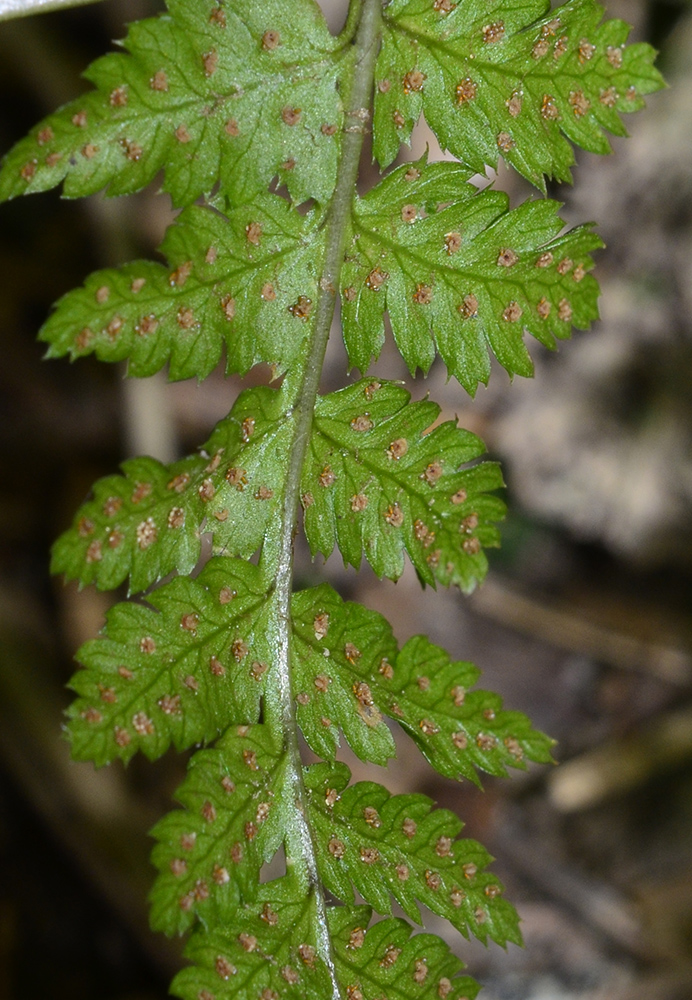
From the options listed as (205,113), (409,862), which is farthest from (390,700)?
(205,113)

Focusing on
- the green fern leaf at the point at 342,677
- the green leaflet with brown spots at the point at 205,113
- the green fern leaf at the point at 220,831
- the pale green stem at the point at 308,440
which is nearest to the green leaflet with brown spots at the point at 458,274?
the pale green stem at the point at 308,440

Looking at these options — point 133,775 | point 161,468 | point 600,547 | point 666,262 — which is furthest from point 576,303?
point 133,775

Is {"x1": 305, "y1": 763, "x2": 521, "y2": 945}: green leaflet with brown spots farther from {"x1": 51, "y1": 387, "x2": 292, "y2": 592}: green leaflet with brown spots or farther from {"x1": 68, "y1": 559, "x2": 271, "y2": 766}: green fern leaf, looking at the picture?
{"x1": 51, "y1": 387, "x2": 292, "y2": 592}: green leaflet with brown spots

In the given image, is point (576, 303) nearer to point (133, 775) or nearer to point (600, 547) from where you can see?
point (600, 547)

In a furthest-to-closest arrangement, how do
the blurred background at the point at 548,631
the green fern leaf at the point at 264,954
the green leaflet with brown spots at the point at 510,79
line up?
1. the blurred background at the point at 548,631
2. the green fern leaf at the point at 264,954
3. the green leaflet with brown spots at the point at 510,79

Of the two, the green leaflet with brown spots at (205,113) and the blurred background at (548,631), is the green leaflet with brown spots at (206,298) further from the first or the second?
the blurred background at (548,631)

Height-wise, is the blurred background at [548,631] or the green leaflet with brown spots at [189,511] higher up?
the green leaflet with brown spots at [189,511]

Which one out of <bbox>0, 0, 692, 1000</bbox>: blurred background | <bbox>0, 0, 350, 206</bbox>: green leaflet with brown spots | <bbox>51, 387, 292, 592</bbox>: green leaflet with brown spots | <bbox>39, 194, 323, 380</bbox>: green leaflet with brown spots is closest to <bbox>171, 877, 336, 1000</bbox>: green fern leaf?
<bbox>51, 387, 292, 592</bbox>: green leaflet with brown spots
